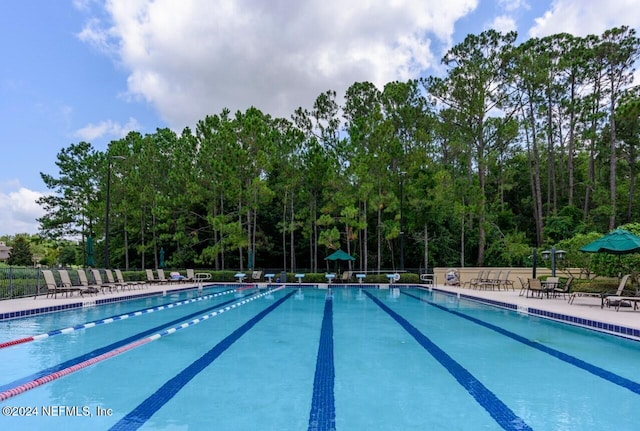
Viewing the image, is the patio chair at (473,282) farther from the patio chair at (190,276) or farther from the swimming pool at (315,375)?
the patio chair at (190,276)

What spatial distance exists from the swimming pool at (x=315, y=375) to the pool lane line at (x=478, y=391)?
0.8 inches

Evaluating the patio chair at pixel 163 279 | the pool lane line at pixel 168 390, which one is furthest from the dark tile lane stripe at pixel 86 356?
the patio chair at pixel 163 279

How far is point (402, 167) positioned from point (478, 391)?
21171 millimetres

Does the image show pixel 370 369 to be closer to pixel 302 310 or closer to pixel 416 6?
pixel 302 310

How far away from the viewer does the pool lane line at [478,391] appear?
12.0 ft

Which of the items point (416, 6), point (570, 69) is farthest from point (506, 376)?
point (570, 69)

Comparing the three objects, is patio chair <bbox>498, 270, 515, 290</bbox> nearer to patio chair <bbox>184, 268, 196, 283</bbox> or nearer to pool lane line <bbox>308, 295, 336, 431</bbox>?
pool lane line <bbox>308, 295, 336, 431</bbox>

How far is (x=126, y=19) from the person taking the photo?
1555cm

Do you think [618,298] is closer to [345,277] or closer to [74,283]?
[345,277]

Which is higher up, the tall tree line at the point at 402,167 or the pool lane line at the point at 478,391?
the tall tree line at the point at 402,167

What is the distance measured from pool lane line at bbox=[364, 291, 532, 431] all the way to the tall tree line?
53.3 ft

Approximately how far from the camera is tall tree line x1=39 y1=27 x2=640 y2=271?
24094mm

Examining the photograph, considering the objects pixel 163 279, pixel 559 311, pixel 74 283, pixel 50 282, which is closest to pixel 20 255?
pixel 163 279

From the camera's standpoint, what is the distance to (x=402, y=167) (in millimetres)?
24953
